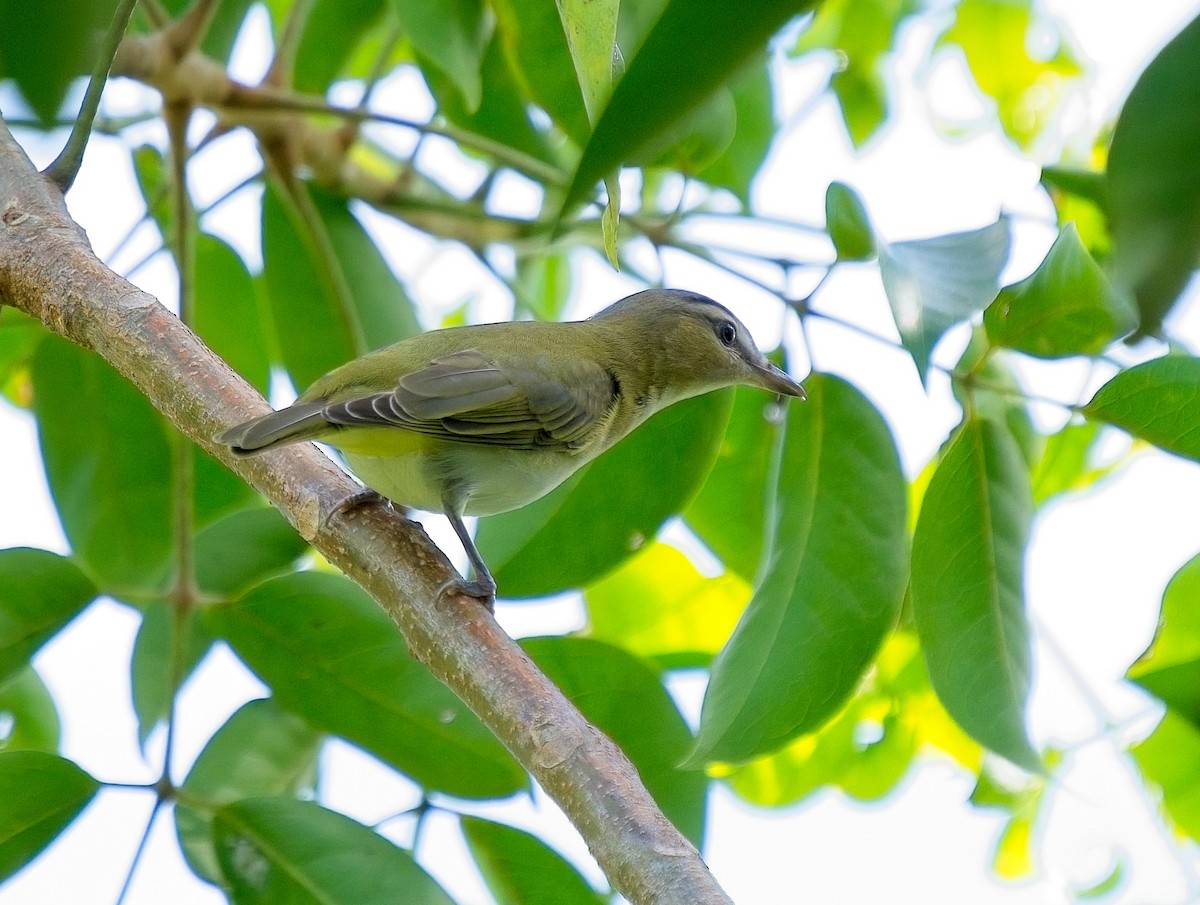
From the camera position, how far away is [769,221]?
2.84 meters

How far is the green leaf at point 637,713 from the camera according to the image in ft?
6.99

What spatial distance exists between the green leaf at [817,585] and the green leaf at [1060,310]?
26 cm

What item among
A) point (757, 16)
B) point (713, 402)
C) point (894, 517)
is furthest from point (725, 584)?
point (757, 16)

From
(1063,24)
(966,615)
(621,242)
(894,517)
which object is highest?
(1063,24)

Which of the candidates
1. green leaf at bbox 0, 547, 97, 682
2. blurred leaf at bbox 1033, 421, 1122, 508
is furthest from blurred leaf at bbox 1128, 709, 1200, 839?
green leaf at bbox 0, 547, 97, 682

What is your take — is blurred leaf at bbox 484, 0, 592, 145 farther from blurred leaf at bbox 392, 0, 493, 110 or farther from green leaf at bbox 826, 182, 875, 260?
green leaf at bbox 826, 182, 875, 260

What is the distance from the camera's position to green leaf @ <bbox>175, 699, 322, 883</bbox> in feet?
7.43

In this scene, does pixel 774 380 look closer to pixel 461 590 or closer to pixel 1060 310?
pixel 1060 310

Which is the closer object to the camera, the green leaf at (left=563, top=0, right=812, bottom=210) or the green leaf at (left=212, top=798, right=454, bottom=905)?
the green leaf at (left=563, top=0, right=812, bottom=210)

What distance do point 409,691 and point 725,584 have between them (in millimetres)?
1018

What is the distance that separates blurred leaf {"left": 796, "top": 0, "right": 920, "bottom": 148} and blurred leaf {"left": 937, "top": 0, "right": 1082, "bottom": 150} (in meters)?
0.23

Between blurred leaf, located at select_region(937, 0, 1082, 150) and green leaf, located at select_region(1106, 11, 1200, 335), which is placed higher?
A: blurred leaf, located at select_region(937, 0, 1082, 150)

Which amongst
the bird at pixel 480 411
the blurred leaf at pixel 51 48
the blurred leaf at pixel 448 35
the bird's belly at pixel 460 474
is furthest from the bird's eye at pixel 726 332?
the blurred leaf at pixel 51 48

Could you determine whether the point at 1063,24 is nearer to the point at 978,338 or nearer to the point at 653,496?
the point at 978,338
